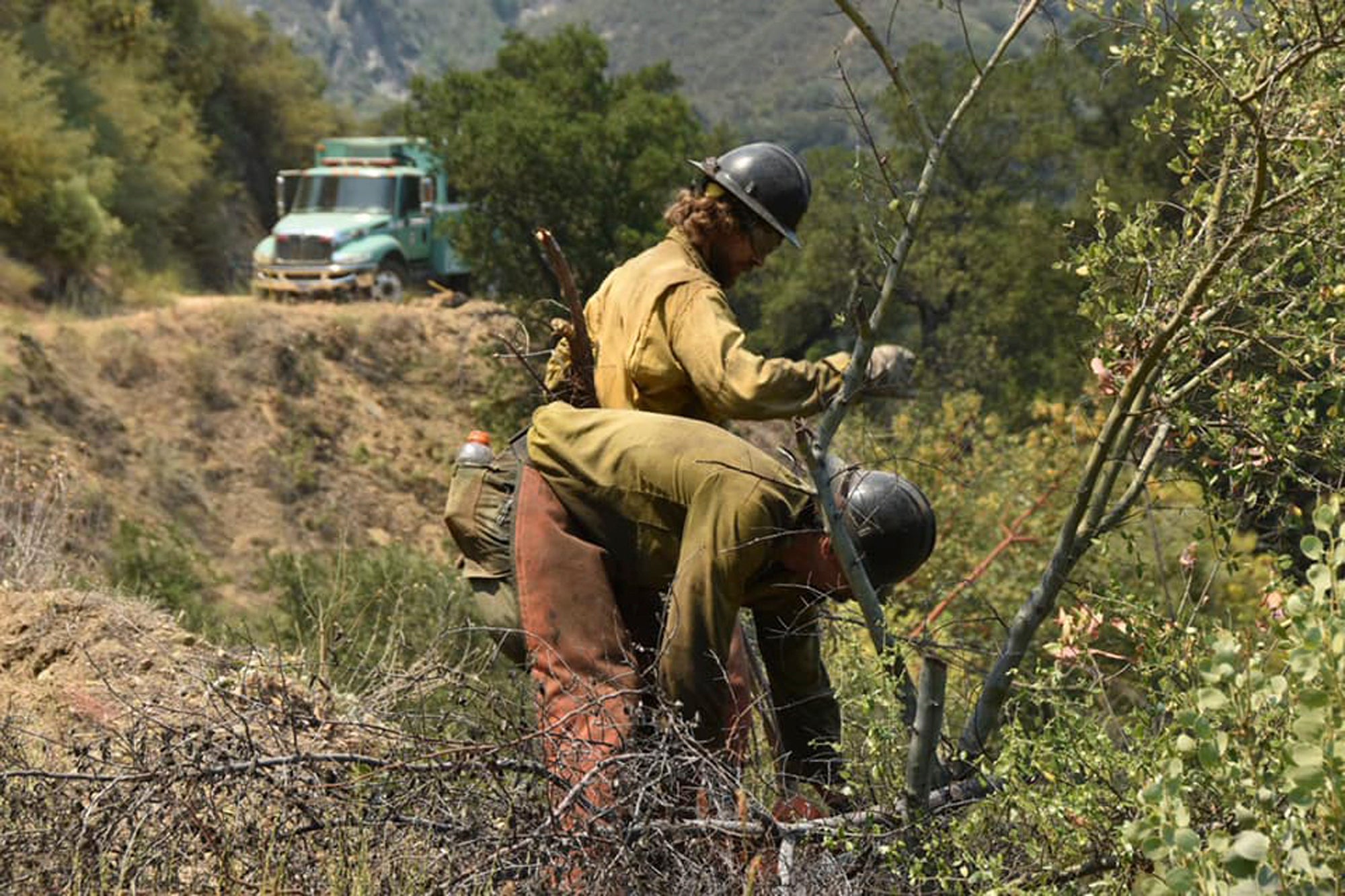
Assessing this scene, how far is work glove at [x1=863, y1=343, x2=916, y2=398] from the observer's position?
4254mm

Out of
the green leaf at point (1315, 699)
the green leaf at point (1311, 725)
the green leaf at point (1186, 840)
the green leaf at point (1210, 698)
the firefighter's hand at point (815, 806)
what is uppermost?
the green leaf at point (1315, 699)

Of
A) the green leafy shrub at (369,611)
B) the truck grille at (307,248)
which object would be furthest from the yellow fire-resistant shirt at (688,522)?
the truck grille at (307,248)

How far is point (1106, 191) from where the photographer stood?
13.5 ft

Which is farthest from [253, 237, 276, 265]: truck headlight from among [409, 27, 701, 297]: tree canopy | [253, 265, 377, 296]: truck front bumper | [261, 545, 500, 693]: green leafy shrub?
[261, 545, 500, 693]: green leafy shrub

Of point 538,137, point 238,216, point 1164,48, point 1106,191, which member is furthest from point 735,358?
point 238,216

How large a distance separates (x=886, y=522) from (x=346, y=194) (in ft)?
79.7

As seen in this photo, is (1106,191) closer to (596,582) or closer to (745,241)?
(745,241)

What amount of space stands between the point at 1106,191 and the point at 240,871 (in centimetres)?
257

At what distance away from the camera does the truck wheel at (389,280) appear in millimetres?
26922

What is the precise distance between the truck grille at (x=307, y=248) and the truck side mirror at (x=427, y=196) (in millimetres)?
2437

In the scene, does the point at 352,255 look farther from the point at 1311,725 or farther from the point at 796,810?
the point at 1311,725

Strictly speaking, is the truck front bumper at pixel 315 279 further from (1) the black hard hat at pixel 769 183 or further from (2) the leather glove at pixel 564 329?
(1) the black hard hat at pixel 769 183

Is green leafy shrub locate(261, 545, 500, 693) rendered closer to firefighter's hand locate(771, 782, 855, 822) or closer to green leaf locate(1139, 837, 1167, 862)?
firefighter's hand locate(771, 782, 855, 822)

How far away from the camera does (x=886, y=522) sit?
15.2 feet
